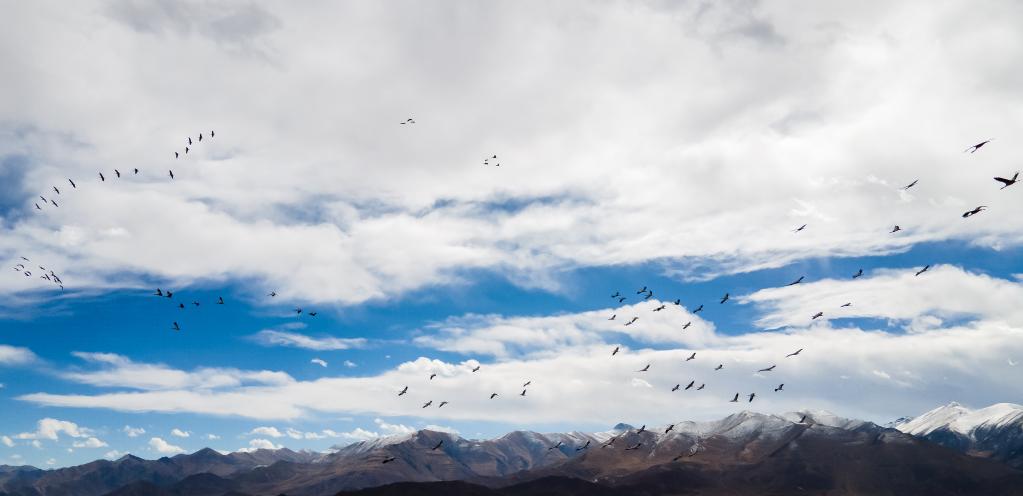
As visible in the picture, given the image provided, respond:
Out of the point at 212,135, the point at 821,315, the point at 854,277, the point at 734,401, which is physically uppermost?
the point at 212,135

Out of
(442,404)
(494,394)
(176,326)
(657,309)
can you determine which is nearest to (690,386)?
(657,309)

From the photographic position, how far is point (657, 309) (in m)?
84.2

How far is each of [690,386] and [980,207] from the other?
55937 millimetres

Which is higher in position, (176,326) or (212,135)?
(212,135)

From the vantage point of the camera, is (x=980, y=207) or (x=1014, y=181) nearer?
(x=1014, y=181)

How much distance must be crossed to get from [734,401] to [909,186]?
4756cm

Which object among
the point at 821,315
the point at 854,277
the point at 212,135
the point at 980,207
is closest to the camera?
the point at 980,207

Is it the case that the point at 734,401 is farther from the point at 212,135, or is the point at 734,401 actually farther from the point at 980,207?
the point at 212,135

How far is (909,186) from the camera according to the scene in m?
52.8

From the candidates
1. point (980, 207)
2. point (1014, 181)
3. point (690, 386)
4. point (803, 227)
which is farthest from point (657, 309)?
point (1014, 181)

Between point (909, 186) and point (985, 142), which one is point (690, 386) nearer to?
point (909, 186)

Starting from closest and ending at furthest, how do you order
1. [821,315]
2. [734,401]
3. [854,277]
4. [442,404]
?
[821,315], [854,277], [442,404], [734,401]

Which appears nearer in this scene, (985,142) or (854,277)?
(985,142)

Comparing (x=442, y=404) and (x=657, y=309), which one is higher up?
(x=657, y=309)
